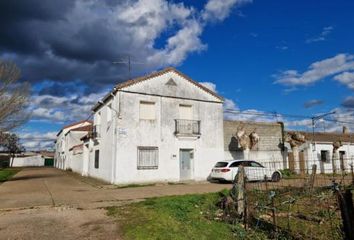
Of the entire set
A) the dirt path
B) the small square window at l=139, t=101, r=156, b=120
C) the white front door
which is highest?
the small square window at l=139, t=101, r=156, b=120

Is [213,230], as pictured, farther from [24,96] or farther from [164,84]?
[24,96]

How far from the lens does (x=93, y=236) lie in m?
6.99

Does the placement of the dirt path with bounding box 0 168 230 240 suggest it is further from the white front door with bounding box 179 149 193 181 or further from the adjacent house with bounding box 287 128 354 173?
the adjacent house with bounding box 287 128 354 173

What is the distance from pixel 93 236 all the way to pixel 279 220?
468 cm

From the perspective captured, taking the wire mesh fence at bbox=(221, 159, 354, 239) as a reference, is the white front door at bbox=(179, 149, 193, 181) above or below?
above

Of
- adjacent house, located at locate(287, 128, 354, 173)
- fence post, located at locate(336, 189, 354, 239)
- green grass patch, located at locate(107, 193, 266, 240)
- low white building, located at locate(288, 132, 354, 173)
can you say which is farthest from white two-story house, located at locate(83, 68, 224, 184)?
fence post, located at locate(336, 189, 354, 239)

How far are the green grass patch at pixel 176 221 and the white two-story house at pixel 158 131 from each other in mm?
8727

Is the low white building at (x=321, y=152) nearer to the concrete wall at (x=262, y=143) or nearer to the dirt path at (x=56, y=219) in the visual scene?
the concrete wall at (x=262, y=143)

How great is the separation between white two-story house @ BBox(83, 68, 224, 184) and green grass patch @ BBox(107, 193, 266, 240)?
873cm

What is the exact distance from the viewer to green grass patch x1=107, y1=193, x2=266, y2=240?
714 centimetres

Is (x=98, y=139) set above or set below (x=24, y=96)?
below

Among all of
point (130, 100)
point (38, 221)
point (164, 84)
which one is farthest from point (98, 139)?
point (38, 221)

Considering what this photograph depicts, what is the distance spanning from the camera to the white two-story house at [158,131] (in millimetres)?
19453

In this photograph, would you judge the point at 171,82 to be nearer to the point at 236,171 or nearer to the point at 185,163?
the point at 185,163
